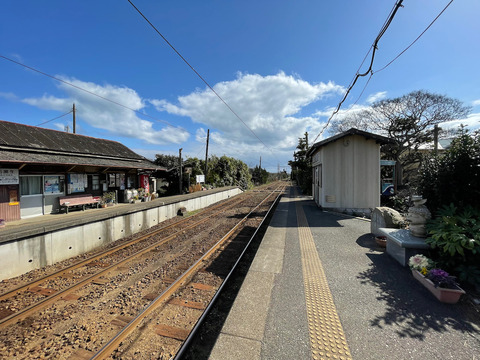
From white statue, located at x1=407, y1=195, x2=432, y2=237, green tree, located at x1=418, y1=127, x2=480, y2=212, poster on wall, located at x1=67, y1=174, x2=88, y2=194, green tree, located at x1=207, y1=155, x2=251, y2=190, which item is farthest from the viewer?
green tree, located at x1=207, y1=155, x2=251, y2=190

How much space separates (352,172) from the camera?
34.2ft

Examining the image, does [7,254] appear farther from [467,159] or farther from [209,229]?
[467,159]

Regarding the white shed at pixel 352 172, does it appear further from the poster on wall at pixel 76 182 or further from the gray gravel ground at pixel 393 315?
the poster on wall at pixel 76 182

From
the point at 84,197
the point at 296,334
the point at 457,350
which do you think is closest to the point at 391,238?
the point at 457,350

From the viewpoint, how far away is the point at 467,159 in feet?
13.1

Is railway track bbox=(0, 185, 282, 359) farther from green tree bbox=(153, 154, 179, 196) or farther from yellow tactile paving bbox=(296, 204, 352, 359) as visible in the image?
green tree bbox=(153, 154, 179, 196)

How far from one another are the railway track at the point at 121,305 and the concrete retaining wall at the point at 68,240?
2.53 feet

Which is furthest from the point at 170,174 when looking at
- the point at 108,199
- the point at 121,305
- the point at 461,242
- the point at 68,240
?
the point at 461,242

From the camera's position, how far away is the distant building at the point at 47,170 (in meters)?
9.09

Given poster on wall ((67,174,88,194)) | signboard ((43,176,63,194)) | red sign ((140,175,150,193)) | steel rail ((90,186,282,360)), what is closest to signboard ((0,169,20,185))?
signboard ((43,176,63,194))

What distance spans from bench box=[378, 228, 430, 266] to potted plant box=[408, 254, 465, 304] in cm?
45

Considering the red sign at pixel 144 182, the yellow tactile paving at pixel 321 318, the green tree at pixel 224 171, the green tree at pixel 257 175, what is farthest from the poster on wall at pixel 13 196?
the green tree at pixel 257 175

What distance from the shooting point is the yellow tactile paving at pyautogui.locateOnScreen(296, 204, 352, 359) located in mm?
2283

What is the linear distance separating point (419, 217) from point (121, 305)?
5.86 metres
